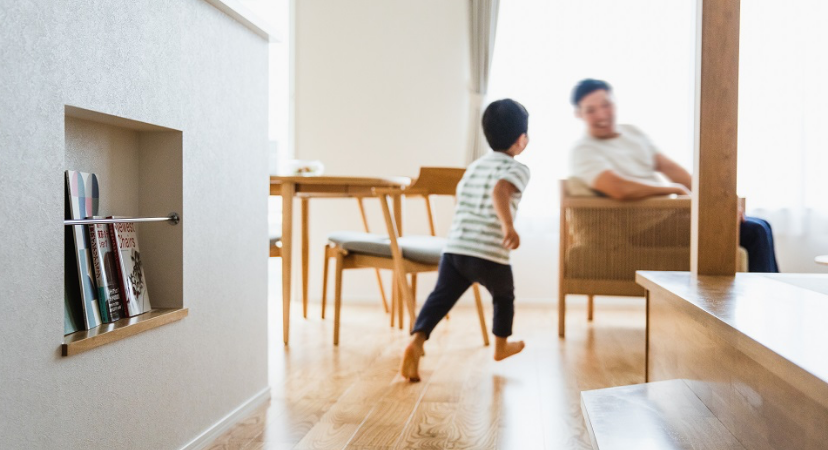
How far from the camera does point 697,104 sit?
178cm

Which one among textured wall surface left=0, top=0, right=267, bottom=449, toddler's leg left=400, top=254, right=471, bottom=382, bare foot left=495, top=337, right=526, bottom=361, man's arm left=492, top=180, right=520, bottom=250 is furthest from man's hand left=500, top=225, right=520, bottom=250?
textured wall surface left=0, top=0, right=267, bottom=449

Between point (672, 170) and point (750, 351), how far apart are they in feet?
9.65

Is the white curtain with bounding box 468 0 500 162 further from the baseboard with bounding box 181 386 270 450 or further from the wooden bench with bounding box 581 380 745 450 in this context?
the wooden bench with bounding box 581 380 745 450

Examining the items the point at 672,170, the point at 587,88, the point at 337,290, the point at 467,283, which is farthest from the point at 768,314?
the point at 587,88

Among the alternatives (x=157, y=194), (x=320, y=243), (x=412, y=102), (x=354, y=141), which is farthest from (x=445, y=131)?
(x=157, y=194)

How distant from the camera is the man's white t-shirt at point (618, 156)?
3.45m

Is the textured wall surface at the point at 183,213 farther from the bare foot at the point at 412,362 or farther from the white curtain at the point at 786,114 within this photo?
the white curtain at the point at 786,114

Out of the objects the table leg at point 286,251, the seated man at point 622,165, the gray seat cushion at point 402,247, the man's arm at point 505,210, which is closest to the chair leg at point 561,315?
the seated man at point 622,165

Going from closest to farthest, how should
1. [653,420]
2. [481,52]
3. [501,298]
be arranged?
[653,420], [501,298], [481,52]

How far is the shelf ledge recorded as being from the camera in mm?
1214

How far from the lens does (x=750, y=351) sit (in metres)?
0.89

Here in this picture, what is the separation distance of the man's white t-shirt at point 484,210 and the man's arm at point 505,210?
0.08ft

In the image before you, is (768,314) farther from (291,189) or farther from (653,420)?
(291,189)

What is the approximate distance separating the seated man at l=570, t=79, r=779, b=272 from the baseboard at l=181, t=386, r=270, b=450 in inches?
73.1
